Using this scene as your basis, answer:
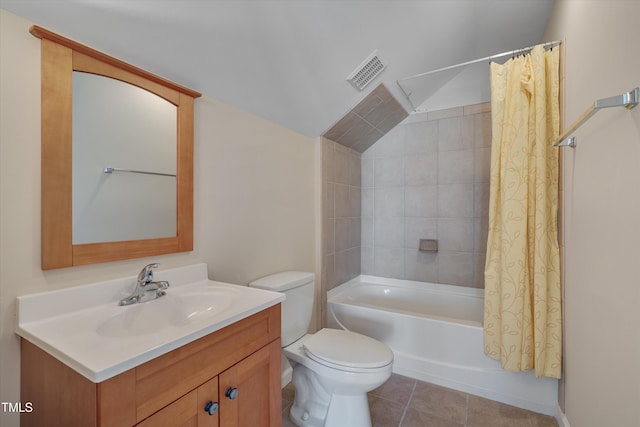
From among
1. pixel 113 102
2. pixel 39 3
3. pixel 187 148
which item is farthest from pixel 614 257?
pixel 39 3

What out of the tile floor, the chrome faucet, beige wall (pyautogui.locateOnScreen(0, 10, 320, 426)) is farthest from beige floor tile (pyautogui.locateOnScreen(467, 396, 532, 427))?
the chrome faucet

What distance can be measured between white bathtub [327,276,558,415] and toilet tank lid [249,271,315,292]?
68 cm

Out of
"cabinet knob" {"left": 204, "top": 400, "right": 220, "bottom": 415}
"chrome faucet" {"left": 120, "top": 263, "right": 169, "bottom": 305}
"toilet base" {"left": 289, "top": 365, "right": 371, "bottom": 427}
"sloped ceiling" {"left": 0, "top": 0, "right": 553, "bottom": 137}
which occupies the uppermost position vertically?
"sloped ceiling" {"left": 0, "top": 0, "right": 553, "bottom": 137}

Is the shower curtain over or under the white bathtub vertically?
over

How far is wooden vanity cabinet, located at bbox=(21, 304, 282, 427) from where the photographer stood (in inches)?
27.1

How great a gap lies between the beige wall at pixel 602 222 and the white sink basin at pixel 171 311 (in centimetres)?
131

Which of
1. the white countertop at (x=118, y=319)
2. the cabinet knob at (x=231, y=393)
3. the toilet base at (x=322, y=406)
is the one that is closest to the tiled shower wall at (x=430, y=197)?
the toilet base at (x=322, y=406)

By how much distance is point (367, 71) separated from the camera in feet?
6.45

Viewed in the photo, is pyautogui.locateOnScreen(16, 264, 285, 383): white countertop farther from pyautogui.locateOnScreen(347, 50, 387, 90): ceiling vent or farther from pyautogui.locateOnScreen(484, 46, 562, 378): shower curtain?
pyautogui.locateOnScreen(347, 50, 387, 90): ceiling vent

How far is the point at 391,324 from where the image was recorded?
215 centimetres

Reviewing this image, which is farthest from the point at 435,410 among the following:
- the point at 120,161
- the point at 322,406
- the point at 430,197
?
the point at 120,161

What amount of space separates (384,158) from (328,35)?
1561 mm

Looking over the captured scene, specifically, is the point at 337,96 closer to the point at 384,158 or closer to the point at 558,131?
the point at 384,158

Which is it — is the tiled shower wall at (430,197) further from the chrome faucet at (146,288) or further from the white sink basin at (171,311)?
the chrome faucet at (146,288)
